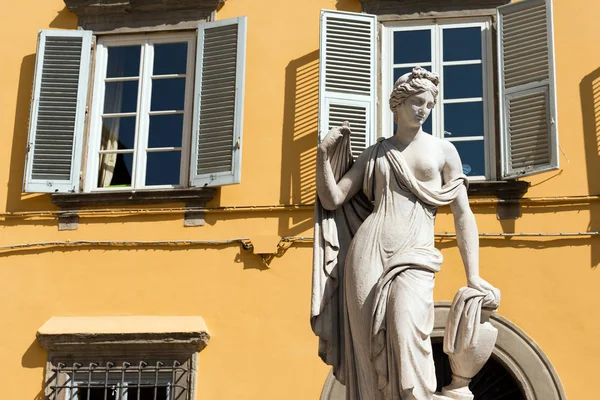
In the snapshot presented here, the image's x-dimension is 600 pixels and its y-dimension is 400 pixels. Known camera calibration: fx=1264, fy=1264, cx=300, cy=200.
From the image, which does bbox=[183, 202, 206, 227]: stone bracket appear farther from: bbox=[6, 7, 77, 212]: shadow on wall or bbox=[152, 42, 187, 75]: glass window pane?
bbox=[152, 42, 187, 75]: glass window pane

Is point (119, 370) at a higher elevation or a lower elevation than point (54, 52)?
lower

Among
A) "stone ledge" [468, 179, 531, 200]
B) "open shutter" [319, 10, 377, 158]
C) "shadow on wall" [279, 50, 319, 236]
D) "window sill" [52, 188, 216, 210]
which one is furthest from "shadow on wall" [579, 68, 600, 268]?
"window sill" [52, 188, 216, 210]

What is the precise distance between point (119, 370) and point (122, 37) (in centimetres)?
319

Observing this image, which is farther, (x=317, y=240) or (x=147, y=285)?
(x=147, y=285)

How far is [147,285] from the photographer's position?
35.2 feet

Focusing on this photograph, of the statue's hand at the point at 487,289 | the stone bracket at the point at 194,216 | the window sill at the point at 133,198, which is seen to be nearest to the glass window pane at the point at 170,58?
the window sill at the point at 133,198

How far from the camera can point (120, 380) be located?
10.4m

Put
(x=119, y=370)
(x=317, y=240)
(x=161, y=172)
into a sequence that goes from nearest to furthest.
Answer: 1. (x=317, y=240)
2. (x=119, y=370)
3. (x=161, y=172)

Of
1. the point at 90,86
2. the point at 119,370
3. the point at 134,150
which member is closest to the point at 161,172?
the point at 134,150

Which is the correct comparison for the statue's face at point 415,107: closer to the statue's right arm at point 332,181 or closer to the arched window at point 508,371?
the statue's right arm at point 332,181

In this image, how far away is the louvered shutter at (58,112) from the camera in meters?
11.1

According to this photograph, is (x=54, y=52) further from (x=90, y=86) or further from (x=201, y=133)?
(x=201, y=133)

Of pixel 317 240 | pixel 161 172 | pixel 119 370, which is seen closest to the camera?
pixel 317 240

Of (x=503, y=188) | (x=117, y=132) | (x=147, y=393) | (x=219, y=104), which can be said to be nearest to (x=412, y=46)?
(x=503, y=188)
